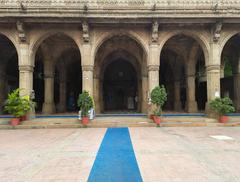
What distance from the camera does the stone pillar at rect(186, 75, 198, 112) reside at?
54.1 ft

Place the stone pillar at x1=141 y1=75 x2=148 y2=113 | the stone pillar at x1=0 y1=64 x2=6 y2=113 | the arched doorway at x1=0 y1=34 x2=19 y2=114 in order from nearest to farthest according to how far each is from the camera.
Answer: the stone pillar at x1=141 y1=75 x2=148 y2=113 < the arched doorway at x1=0 y1=34 x2=19 y2=114 < the stone pillar at x1=0 y1=64 x2=6 y2=113

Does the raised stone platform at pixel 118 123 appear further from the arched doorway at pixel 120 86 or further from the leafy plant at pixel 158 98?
the arched doorway at pixel 120 86

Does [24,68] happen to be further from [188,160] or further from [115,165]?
[188,160]

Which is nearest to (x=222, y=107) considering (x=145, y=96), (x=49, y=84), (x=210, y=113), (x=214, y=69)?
(x=210, y=113)

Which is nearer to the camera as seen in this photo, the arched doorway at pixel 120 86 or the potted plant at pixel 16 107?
the potted plant at pixel 16 107

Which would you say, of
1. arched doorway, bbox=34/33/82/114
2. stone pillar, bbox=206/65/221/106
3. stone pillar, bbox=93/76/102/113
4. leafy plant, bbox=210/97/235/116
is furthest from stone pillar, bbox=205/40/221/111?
arched doorway, bbox=34/33/82/114

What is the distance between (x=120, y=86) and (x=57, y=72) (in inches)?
287

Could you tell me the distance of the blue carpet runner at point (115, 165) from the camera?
395 centimetres

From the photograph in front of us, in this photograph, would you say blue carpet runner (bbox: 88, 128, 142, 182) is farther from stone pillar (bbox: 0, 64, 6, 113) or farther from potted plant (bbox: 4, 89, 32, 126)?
stone pillar (bbox: 0, 64, 6, 113)

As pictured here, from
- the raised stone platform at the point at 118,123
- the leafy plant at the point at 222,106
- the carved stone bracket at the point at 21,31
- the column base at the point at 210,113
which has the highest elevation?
the carved stone bracket at the point at 21,31

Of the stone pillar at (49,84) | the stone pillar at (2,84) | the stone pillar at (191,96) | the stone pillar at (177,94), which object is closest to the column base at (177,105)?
the stone pillar at (177,94)

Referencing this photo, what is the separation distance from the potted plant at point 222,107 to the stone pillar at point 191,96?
14.6ft

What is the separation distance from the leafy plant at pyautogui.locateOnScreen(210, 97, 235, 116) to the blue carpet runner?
7626 millimetres

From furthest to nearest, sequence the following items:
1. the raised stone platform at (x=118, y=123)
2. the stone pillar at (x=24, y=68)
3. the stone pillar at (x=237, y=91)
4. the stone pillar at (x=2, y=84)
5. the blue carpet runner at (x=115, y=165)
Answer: the stone pillar at (x=2, y=84) → the stone pillar at (x=237, y=91) → the stone pillar at (x=24, y=68) → the raised stone platform at (x=118, y=123) → the blue carpet runner at (x=115, y=165)
